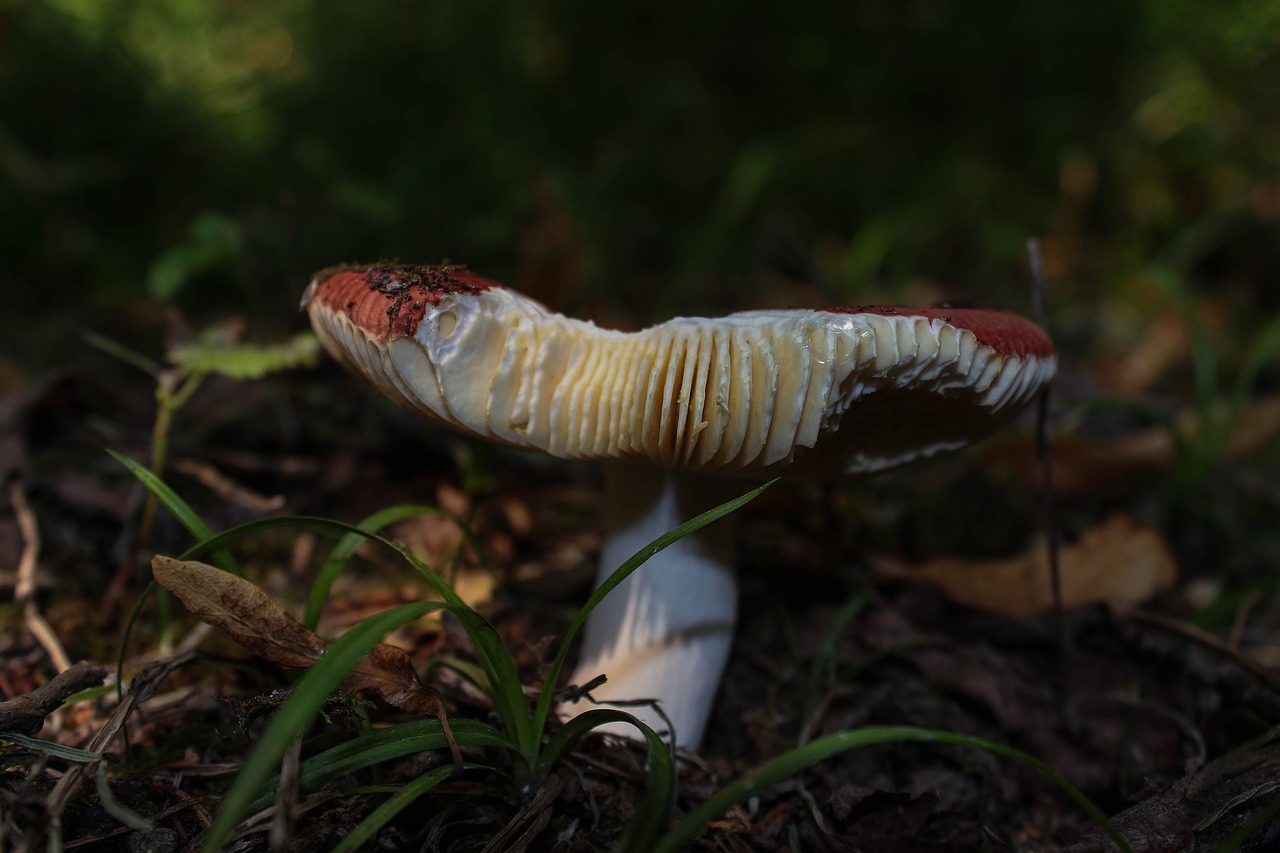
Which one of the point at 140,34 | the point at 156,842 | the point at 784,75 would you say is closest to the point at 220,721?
the point at 156,842

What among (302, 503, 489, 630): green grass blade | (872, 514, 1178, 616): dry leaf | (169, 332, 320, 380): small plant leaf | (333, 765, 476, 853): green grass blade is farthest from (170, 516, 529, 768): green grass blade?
(872, 514, 1178, 616): dry leaf

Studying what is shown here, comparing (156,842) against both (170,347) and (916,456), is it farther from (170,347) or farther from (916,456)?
(916,456)

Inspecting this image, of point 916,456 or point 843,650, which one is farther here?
point 843,650

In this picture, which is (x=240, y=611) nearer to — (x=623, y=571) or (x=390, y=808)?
(x=390, y=808)

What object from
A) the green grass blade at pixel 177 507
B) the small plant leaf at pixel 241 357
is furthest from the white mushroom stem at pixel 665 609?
the small plant leaf at pixel 241 357

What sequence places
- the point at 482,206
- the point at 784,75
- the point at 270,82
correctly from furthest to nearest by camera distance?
the point at 784,75
the point at 270,82
the point at 482,206
